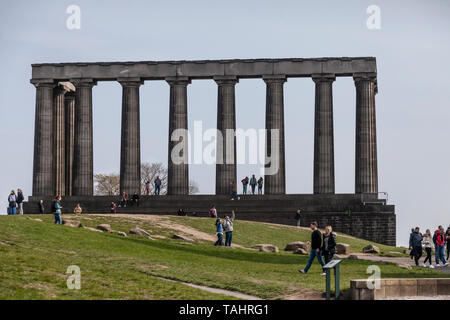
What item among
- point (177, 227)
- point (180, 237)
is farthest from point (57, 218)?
point (177, 227)

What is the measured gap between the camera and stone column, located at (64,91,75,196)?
360 ft

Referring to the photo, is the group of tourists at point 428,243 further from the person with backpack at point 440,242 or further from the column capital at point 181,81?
the column capital at point 181,81

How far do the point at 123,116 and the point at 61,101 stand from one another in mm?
9546

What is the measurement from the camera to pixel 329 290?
34.2m

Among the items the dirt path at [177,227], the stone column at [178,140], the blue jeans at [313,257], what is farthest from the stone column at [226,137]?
the blue jeans at [313,257]

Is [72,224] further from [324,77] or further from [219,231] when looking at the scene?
[324,77]

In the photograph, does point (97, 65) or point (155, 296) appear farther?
point (97, 65)

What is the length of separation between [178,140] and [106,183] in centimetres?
7608

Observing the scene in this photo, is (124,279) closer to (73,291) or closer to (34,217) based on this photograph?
(73,291)

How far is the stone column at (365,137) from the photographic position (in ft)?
322

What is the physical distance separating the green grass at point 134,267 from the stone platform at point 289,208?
29761mm
